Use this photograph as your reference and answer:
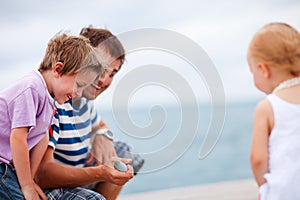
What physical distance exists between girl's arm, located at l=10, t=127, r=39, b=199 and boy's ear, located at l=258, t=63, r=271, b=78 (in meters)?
0.75

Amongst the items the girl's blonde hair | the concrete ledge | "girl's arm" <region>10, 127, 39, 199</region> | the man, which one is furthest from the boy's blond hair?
the concrete ledge

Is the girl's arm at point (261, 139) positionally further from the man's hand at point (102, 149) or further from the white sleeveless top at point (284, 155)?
the man's hand at point (102, 149)

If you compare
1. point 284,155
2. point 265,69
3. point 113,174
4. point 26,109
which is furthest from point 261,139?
point 26,109

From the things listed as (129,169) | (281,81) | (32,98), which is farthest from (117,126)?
(281,81)

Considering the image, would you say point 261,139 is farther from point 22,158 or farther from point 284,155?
point 22,158

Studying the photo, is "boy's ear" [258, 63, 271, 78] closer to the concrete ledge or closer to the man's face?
the man's face

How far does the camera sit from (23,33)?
233 inches

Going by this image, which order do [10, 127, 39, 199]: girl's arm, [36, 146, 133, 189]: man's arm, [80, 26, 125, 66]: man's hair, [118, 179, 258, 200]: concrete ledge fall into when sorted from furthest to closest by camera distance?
1. [118, 179, 258, 200]: concrete ledge
2. [80, 26, 125, 66]: man's hair
3. [36, 146, 133, 189]: man's arm
4. [10, 127, 39, 199]: girl's arm

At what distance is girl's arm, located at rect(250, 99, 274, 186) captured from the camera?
1412 mm

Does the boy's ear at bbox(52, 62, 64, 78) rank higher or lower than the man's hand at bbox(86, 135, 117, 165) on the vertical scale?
higher

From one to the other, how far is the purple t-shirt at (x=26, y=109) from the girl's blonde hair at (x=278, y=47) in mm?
696

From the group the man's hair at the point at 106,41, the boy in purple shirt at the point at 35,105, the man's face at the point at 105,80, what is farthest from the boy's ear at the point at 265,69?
the man's hair at the point at 106,41

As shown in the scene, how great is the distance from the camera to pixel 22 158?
1.56 metres

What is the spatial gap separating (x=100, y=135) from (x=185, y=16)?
16.6ft
